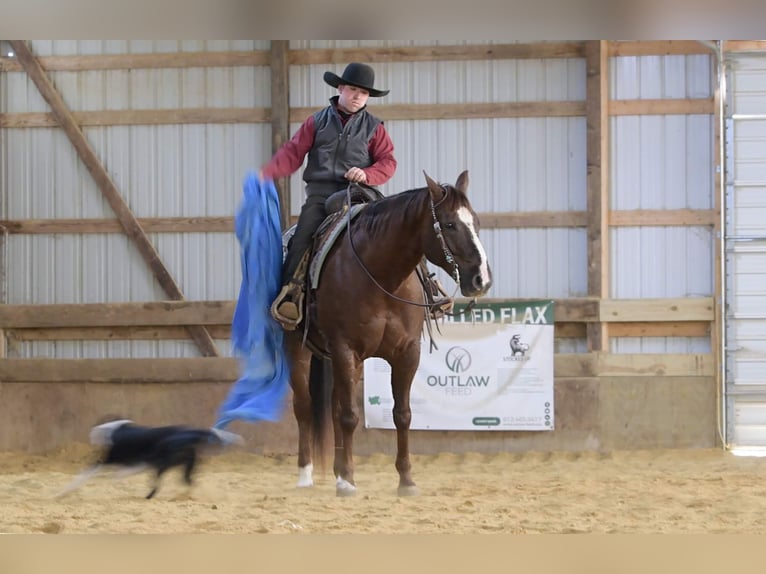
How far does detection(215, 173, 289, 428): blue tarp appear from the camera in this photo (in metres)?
5.03

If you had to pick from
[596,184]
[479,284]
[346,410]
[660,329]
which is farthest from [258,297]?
[660,329]

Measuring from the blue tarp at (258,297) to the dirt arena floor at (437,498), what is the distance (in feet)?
1.63

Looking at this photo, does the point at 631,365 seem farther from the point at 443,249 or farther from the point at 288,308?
the point at 443,249

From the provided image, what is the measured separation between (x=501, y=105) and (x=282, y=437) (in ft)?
9.85

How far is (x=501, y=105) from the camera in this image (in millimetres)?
7785

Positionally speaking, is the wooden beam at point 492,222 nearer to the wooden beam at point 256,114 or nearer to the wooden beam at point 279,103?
the wooden beam at point 279,103

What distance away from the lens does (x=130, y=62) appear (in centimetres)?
802

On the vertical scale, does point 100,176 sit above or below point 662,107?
below

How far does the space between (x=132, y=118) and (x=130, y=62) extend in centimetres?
44

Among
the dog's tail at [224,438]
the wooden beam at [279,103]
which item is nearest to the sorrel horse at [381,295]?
the dog's tail at [224,438]

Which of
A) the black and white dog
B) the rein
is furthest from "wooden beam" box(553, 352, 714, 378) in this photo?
the black and white dog

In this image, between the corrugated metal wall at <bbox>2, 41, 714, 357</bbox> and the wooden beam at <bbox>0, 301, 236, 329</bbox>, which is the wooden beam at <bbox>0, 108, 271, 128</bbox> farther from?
the wooden beam at <bbox>0, 301, 236, 329</bbox>

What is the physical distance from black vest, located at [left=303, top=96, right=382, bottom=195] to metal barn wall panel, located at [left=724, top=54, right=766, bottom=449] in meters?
3.59

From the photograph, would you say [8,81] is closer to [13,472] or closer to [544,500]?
[13,472]
